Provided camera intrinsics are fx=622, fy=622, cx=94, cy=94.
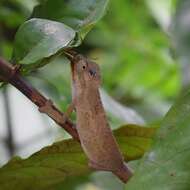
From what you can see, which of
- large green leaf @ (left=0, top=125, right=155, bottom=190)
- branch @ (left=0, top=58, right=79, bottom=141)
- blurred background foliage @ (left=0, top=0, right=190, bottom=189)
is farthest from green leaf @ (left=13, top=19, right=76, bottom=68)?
blurred background foliage @ (left=0, top=0, right=190, bottom=189)

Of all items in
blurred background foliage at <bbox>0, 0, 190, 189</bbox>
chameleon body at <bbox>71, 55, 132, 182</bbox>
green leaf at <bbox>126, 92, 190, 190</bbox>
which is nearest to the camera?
green leaf at <bbox>126, 92, 190, 190</bbox>

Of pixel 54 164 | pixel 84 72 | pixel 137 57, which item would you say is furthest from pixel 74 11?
pixel 137 57

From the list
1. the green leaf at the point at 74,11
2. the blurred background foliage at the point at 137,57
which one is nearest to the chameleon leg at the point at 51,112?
the green leaf at the point at 74,11

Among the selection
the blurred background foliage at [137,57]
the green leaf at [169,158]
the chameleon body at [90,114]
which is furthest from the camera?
the blurred background foliage at [137,57]

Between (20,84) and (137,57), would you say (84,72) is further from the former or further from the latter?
(137,57)

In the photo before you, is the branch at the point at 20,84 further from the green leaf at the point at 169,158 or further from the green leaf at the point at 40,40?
the green leaf at the point at 169,158

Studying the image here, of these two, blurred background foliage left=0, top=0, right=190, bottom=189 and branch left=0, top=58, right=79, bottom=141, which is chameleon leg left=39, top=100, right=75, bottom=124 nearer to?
branch left=0, top=58, right=79, bottom=141
